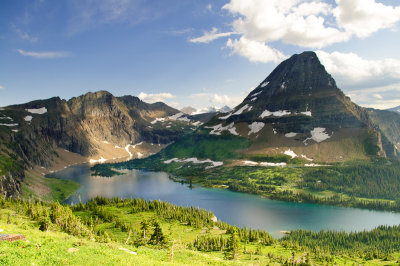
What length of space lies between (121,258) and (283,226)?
315 feet

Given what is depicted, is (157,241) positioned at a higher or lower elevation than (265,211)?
higher

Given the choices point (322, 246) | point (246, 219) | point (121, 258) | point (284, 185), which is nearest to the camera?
point (121, 258)

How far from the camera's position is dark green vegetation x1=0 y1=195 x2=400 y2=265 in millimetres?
27453

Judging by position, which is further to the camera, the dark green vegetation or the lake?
the lake

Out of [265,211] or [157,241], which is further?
[265,211]

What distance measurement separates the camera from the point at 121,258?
1048 inches

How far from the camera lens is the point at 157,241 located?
6025cm

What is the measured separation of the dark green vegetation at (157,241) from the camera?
90.1 ft

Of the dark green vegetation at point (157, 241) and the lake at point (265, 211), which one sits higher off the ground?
the dark green vegetation at point (157, 241)

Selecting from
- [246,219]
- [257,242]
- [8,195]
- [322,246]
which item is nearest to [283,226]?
[246,219]

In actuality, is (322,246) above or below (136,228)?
below

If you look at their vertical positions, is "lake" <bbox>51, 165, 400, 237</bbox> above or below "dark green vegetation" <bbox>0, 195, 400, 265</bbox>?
below

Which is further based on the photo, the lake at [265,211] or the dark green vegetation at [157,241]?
the lake at [265,211]

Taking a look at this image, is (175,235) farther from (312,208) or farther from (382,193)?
(382,193)
